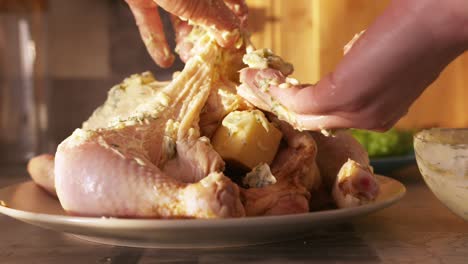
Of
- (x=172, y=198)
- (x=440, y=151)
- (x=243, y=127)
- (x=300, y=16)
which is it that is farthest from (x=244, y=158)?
(x=300, y=16)

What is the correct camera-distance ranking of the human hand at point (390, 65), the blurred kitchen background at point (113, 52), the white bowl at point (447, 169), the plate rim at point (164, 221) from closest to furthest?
the human hand at point (390, 65), the plate rim at point (164, 221), the white bowl at point (447, 169), the blurred kitchen background at point (113, 52)

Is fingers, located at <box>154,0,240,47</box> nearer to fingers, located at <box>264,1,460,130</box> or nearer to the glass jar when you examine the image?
fingers, located at <box>264,1,460,130</box>

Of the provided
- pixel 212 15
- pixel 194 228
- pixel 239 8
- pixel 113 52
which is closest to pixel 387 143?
pixel 239 8

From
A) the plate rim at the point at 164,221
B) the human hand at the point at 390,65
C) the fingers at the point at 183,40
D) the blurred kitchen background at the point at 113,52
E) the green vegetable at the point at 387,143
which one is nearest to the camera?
the human hand at the point at 390,65

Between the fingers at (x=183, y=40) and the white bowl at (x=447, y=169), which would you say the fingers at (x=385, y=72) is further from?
the fingers at (x=183, y=40)

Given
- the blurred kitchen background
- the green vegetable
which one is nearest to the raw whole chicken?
the green vegetable

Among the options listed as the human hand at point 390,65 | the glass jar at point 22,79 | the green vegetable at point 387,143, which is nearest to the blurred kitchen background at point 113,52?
the glass jar at point 22,79
